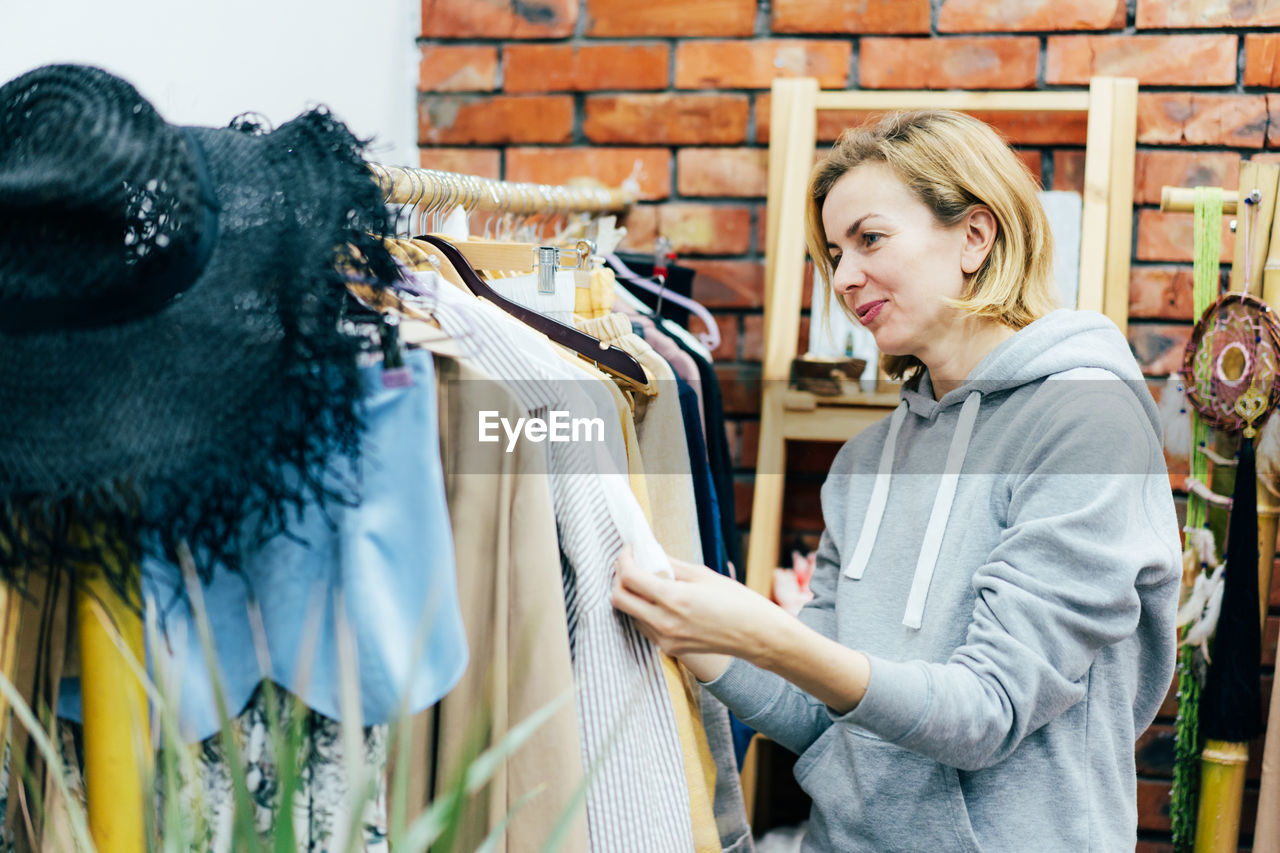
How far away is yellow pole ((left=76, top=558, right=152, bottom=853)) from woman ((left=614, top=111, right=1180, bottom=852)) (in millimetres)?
365

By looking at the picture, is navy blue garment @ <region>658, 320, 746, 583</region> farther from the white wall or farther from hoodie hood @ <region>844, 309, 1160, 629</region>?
the white wall

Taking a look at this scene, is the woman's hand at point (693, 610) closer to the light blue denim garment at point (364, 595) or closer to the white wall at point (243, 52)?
the light blue denim garment at point (364, 595)

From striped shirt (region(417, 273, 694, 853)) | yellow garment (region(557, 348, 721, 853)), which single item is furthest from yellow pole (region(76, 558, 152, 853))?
yellow garment (region(557, 348, 721, 853))

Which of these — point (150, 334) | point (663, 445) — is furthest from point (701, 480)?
point (150, 334)

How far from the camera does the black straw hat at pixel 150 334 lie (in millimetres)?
575

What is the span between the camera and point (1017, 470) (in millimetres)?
956

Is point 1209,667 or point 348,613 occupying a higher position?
point 348,613

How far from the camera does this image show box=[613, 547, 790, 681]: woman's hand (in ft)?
2.65

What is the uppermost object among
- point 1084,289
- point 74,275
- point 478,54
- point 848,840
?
point 478,54

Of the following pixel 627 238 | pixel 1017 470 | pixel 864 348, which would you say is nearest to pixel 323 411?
pixel 1017 470

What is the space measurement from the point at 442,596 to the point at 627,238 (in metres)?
1.24

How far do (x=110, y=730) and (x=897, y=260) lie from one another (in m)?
0.83

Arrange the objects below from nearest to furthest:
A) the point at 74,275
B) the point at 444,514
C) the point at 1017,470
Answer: the point at 74,275 < the point at 444,514 < the point at 1017,470

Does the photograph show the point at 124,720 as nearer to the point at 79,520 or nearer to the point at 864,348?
the point at 79,520
